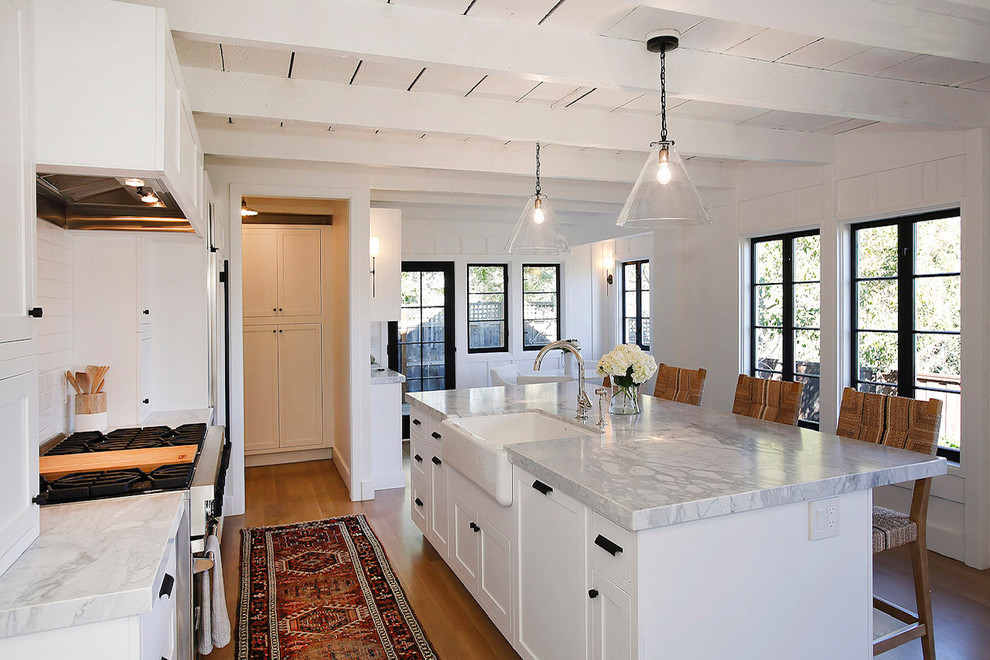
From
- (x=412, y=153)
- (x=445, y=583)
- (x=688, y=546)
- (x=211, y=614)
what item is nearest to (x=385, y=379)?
(x=412, y=153)

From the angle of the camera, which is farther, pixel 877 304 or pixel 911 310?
pixel 877 304

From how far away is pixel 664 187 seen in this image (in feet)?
8.80

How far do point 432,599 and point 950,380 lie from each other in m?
3.17

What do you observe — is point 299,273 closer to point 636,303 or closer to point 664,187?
point 664,187

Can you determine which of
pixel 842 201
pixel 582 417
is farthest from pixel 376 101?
pixel 842 201

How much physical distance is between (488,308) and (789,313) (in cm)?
420

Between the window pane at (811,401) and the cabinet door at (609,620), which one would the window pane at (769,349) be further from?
the cabinet door at (609,620)

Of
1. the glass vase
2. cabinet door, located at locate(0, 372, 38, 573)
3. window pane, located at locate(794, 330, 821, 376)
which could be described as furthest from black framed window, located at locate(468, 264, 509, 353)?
cabinet door, located at locate(0, 372, 38, 573)

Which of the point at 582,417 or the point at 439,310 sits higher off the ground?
the point at 439,310

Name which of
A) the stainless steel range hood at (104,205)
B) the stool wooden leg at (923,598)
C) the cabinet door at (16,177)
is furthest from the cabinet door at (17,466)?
the stool wooden leg at (923,598)

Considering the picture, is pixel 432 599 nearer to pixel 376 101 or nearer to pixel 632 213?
pixel 632 213

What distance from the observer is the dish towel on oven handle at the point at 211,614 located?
2.64 metres

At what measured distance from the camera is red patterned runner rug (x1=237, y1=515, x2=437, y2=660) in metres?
2.80

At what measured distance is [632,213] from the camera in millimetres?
2760
